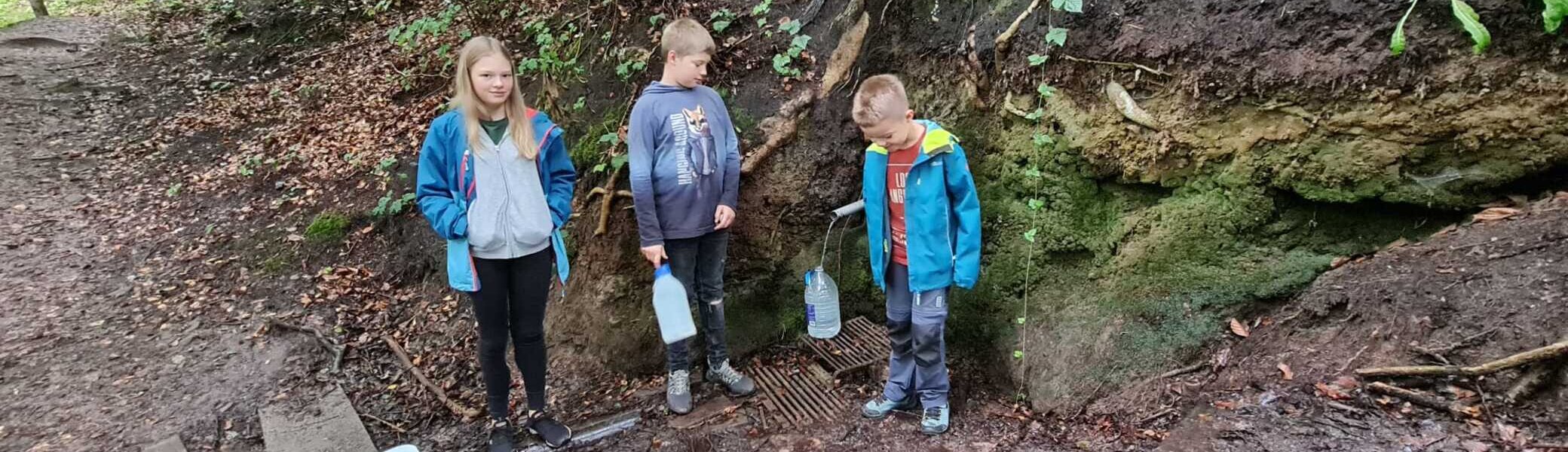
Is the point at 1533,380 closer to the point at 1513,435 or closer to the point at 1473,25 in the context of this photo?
the point at 1513,435

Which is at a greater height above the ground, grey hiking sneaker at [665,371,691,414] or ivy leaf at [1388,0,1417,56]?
ivy leaf at [1388,0,1417,56]

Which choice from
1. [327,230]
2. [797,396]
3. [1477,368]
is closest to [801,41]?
[797,396]

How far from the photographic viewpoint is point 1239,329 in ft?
10.0

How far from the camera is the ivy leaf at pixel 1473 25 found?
2.51 m

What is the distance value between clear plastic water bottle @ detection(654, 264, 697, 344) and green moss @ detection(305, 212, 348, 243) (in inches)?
145

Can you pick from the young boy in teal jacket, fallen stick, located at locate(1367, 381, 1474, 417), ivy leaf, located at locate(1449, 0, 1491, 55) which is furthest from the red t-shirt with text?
ivy leaf, located at locate(1449, 0, 1491, 55)

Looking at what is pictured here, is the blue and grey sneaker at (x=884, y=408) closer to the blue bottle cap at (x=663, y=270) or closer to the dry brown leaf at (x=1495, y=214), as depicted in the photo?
the blue bottle cap at (x=663, y=270)

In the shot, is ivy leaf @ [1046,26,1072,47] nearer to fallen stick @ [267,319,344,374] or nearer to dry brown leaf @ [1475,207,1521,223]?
dry brown leaf @ [1475,207,1521,223]

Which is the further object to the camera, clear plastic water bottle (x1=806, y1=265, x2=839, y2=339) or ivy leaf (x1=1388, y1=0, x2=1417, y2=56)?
clear plastic water bottle (x1=806, y1=265, x2=839, y2=339)

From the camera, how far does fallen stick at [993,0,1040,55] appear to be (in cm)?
365

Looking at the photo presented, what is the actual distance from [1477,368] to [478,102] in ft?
11.1

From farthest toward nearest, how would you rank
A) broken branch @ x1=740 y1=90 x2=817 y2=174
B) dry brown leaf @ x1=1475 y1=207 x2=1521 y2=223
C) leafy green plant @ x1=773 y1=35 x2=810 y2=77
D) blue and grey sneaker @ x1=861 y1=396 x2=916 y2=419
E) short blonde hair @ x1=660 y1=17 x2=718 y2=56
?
leafy green plant @ x1=773 y1=35 x2=810 y2=77, broken branch @ x1=740 y1=90 x2=817 y2=174, blue and grey sneaker @ x1=861 y1=396 x2=916 y2=419, short blonde hair @ x1=660 y1=17 x2=718 y2=56, dry brown leaf @ x1=1475 y1=207 x2=1521 y2=223

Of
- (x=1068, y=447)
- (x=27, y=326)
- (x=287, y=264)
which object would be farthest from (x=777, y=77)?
(x=27, y=326)

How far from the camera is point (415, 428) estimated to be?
3893 millimetres
